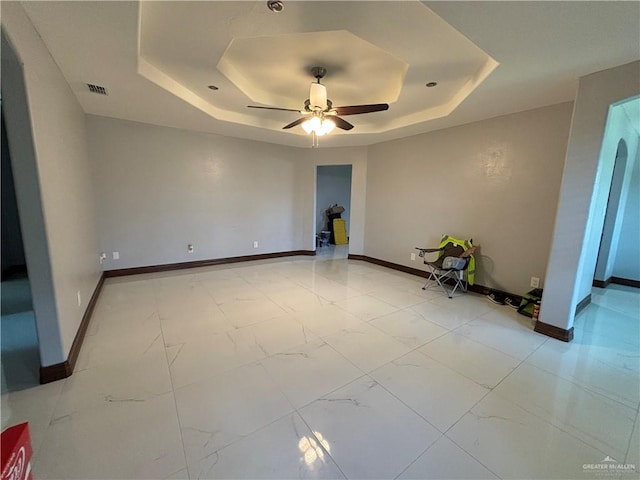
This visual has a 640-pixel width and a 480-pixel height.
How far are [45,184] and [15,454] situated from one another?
162 centimetres

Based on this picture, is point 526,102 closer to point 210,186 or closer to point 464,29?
point 464,29

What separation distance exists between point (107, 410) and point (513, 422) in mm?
2515

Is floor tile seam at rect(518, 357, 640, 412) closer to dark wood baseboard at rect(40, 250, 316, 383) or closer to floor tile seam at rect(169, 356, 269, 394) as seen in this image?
floor tile seam at rect(169, 356, 269, 394)

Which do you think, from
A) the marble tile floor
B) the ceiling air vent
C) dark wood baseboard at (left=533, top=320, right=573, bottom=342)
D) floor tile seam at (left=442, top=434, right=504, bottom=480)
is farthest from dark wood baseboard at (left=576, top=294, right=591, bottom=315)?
the ceiling air vent

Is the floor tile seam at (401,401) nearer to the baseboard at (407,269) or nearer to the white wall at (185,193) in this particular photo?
the baseboard at (407,269)

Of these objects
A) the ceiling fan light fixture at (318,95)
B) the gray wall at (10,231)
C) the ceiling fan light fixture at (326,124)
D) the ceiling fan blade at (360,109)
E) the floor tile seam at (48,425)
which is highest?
the ceiling fan light fixture at (318,95)

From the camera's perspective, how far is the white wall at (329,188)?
8.09m

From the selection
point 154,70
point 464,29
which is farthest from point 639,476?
point 154,70

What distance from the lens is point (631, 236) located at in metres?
4.31

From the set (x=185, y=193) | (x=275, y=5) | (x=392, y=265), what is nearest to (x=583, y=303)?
(x=392, y=265)

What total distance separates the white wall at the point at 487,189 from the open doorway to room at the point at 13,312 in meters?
4.70

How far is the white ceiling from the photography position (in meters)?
1.65

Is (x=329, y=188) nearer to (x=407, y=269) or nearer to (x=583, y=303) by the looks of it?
(x=407, y=269)

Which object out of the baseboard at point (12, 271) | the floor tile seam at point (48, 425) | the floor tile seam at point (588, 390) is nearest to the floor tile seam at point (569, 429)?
the floor tile seam at point (588, 390)
